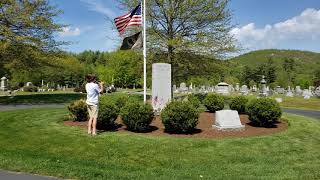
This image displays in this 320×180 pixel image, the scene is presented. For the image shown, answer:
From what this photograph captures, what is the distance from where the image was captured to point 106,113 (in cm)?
1402

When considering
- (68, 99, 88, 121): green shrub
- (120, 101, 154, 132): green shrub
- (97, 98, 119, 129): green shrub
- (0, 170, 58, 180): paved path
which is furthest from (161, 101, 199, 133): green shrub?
(0, 170, 58, 180): paved path

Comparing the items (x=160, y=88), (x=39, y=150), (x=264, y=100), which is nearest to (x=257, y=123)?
(x=264, y=100)

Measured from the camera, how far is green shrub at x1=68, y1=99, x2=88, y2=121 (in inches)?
615

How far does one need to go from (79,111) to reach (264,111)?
23.0 feet

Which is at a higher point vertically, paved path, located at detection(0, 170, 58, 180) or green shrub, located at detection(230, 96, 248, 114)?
green shrub, located at detection(230, 96, 248, 114)

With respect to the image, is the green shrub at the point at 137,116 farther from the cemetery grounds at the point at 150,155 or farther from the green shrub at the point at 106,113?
the cemetery grounds at the point at 150,155

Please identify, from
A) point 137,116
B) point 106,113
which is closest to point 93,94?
point 106,113

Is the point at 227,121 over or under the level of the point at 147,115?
under

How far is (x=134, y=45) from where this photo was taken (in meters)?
17.5

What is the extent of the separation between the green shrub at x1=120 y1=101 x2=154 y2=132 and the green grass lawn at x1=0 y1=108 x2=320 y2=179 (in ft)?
2.55

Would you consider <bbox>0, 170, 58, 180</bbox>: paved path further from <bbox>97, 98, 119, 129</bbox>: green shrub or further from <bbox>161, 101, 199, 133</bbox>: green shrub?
<bbox>161, 101, 199, 133</bbox>: green shrub

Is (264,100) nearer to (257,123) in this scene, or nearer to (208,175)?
(257,123)

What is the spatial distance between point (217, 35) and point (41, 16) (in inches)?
493

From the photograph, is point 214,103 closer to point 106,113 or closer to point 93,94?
point 106,113
